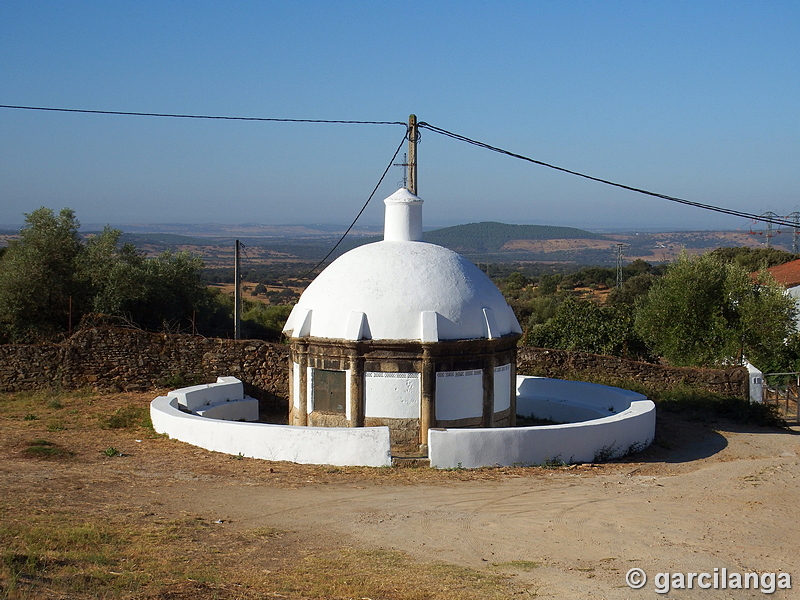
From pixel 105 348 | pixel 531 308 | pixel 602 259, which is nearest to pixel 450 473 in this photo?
pixel 105 348

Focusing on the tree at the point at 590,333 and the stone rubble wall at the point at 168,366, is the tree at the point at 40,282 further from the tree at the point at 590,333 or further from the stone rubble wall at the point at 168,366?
the tree at the point at 590,333

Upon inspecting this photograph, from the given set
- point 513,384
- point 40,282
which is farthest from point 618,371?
point 40,282

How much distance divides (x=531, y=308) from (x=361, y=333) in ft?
89.3

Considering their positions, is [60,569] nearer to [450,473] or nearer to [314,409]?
[450,473]

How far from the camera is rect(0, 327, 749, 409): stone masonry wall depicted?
19.3 metres

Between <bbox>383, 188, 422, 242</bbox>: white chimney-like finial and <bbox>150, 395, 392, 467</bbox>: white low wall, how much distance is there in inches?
175

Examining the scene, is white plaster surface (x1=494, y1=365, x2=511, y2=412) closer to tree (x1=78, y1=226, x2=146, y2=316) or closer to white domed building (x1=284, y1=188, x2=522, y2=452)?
white domed building (x1=284, y1=188, x2=522, y2=452)

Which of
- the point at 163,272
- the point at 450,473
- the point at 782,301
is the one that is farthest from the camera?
the point at 163,272

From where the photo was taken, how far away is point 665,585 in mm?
7469

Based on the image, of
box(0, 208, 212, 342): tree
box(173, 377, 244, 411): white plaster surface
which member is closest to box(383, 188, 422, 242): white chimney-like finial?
box(173, 377, 244, 411): white plaster surface

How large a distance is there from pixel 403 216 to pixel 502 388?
3875mm

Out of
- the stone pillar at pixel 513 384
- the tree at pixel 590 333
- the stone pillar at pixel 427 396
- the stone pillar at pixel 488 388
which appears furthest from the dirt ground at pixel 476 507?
the tree at pixel 590 333

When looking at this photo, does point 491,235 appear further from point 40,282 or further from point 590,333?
point 40,282

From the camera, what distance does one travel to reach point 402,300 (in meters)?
13.8
